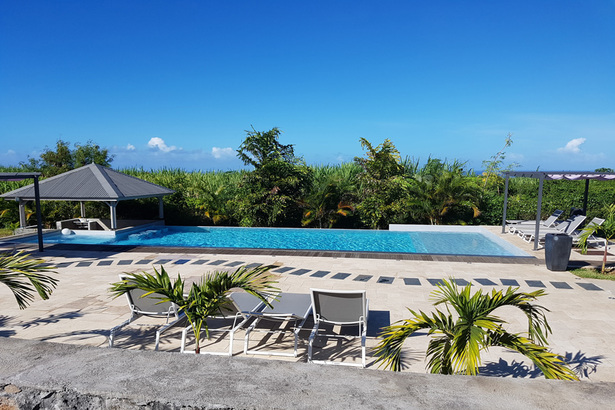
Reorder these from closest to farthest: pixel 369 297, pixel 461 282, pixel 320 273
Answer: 1. pixel 369 297
2. pixel 461 282
3. pixel 320 273

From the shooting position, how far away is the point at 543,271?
9.16 metres

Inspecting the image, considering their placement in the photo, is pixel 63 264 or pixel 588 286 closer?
pixel 588 286

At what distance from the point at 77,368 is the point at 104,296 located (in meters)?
6.02

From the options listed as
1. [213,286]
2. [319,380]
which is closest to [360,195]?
[213,286]

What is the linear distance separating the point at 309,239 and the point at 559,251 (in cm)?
889

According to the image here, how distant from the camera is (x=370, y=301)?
6.92m

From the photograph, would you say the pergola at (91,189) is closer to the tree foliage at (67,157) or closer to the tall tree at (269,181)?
the tall tree at (269,181)

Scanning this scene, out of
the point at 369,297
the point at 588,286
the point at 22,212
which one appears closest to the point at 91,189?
the point at 22,212

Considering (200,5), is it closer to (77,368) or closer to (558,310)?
(558,310)

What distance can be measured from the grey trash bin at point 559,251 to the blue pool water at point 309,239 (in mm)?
3920

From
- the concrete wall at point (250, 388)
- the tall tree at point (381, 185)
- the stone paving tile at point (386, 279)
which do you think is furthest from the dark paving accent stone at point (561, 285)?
the tall tree at point (381, 185)

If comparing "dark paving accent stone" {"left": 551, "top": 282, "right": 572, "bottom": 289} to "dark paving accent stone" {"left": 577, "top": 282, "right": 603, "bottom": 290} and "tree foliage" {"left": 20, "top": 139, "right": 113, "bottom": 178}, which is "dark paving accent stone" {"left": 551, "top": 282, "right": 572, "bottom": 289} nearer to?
"dark paving accent stone" {"left": 577, "top": 282, "right": 603, "bottom": 290}

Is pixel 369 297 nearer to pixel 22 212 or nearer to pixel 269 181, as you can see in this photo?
pixel 269 181

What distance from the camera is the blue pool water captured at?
558 inches
